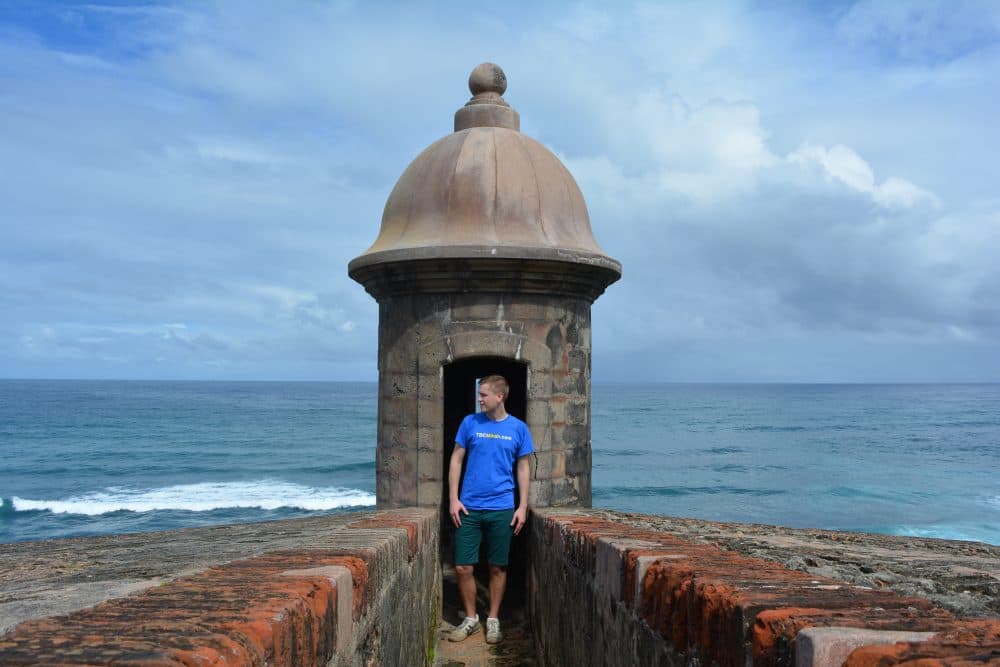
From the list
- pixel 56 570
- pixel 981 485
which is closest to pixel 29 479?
pixel 56 570

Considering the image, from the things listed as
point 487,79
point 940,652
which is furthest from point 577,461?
point 940,652

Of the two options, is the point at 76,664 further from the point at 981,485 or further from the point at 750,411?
the point at 750,411

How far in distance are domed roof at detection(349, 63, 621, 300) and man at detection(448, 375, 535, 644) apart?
1.25 meters

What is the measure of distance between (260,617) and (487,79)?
232 inches

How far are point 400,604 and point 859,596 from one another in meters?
2.40

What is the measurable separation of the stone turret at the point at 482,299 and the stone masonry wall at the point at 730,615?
2170mm

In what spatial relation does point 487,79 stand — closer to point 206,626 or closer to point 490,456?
point 490,456

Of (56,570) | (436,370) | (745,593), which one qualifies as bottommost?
(56,570)

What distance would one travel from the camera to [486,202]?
6.21 meters

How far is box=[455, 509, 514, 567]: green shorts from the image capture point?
546cm

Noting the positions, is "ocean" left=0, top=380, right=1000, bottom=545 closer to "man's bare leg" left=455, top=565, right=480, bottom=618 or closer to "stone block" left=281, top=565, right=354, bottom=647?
"man's bare leg" left=455, top=565, right=480, bottom=618

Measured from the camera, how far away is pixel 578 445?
249 inches

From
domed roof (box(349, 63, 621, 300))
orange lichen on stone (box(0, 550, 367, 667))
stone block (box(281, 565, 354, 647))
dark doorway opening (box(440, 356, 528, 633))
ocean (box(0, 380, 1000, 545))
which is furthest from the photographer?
ocean (box(0, 380, 1000, 545))

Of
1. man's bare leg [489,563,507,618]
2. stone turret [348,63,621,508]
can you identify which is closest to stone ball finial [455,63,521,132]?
stone turret [348,63,621,508]
